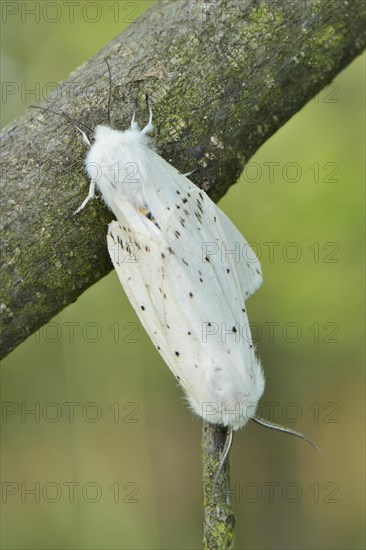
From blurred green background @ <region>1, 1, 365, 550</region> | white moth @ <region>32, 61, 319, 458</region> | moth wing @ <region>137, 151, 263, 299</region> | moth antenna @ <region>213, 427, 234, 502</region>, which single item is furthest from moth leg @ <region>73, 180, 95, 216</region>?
blurred green background @ <region>1, 1, 365, 550</region>

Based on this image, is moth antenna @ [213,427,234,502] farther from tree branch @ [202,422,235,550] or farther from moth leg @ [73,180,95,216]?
moth leg @ [73,180,95,216]

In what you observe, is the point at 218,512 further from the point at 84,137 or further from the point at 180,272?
the point at 84,137

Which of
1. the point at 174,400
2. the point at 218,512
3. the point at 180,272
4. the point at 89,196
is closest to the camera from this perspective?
the point at 218,512

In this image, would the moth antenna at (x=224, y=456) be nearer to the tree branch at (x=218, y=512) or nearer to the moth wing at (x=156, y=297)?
the tree branch at (x=218, y=512)

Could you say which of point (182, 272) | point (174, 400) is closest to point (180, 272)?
point (182, 272)

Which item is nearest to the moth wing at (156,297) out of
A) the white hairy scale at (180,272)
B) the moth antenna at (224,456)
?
the white hairy scale at (180,272)

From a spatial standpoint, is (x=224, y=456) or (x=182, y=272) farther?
(x=182, y=272)
